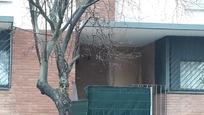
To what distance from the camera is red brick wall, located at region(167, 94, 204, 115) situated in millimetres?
15141

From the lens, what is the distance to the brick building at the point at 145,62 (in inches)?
558

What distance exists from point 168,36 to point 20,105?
448 cm

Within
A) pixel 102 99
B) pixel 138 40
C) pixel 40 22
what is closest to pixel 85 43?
pixel 138 40

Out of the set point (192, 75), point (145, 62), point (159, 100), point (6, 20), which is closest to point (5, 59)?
point (6, 20)

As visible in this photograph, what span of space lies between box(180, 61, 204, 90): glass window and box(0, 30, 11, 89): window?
475 cm

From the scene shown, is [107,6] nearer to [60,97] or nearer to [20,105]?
[20,105]

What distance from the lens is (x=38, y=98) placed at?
559 inches

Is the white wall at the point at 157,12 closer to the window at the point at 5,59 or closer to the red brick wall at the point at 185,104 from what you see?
the red brick wall at the point at 185,104

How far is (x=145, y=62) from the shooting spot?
18359 mm

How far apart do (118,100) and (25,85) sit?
2953 millimetres

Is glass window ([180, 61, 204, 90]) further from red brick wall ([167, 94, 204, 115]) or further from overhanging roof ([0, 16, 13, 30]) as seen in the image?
overhanging roof ([0, 16, 13, 30])

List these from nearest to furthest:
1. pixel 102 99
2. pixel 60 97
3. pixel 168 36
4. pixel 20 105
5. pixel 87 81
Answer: pixel 60 97 → pixel 102 99 → pixel 20 105 → pixel 168 36 → pixel 87 81

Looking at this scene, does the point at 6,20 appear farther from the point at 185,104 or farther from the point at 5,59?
the point at 185,104

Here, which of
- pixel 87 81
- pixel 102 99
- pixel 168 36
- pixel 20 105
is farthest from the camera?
pixel 87 81
